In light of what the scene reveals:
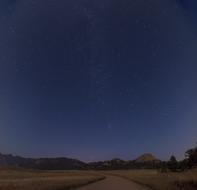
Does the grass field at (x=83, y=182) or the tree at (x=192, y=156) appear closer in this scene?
the grass field at (x=83, y=182)

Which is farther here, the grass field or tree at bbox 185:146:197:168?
tree at bbox 185:146:197:168

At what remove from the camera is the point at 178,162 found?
111 metres

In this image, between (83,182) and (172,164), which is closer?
(83,182)

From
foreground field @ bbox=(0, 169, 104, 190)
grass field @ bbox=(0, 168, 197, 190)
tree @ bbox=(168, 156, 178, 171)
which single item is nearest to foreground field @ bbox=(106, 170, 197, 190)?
grass field @ bbox=(0, 168, 197, 190)

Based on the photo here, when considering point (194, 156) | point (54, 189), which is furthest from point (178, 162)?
point (54, 189)

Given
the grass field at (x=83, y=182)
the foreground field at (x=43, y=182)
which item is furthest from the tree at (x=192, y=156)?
the foreground field at (x=43, y=182)

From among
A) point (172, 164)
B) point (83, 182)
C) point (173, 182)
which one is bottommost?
point (173, 182)

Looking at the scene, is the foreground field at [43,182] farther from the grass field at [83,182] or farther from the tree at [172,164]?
the tree at [172,164]

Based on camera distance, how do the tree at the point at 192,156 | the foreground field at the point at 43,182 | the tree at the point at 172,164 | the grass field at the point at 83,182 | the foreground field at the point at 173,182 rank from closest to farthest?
the foreground field at the point at 173,182 → the grass field at the point at 83,182 → the foreground field at the point at 43,182 → the tree at the point at 192,156 → the tree at the point at 172,164

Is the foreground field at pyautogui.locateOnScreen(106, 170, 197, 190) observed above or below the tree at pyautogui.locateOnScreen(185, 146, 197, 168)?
below

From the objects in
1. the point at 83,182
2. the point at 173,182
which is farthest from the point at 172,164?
the point at 173,182

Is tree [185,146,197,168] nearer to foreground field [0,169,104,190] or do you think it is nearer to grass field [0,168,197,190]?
grass field [0,168,197,190]

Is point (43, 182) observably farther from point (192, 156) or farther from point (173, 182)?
point (192, 156)

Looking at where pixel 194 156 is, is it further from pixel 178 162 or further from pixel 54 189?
pixel 54 189
